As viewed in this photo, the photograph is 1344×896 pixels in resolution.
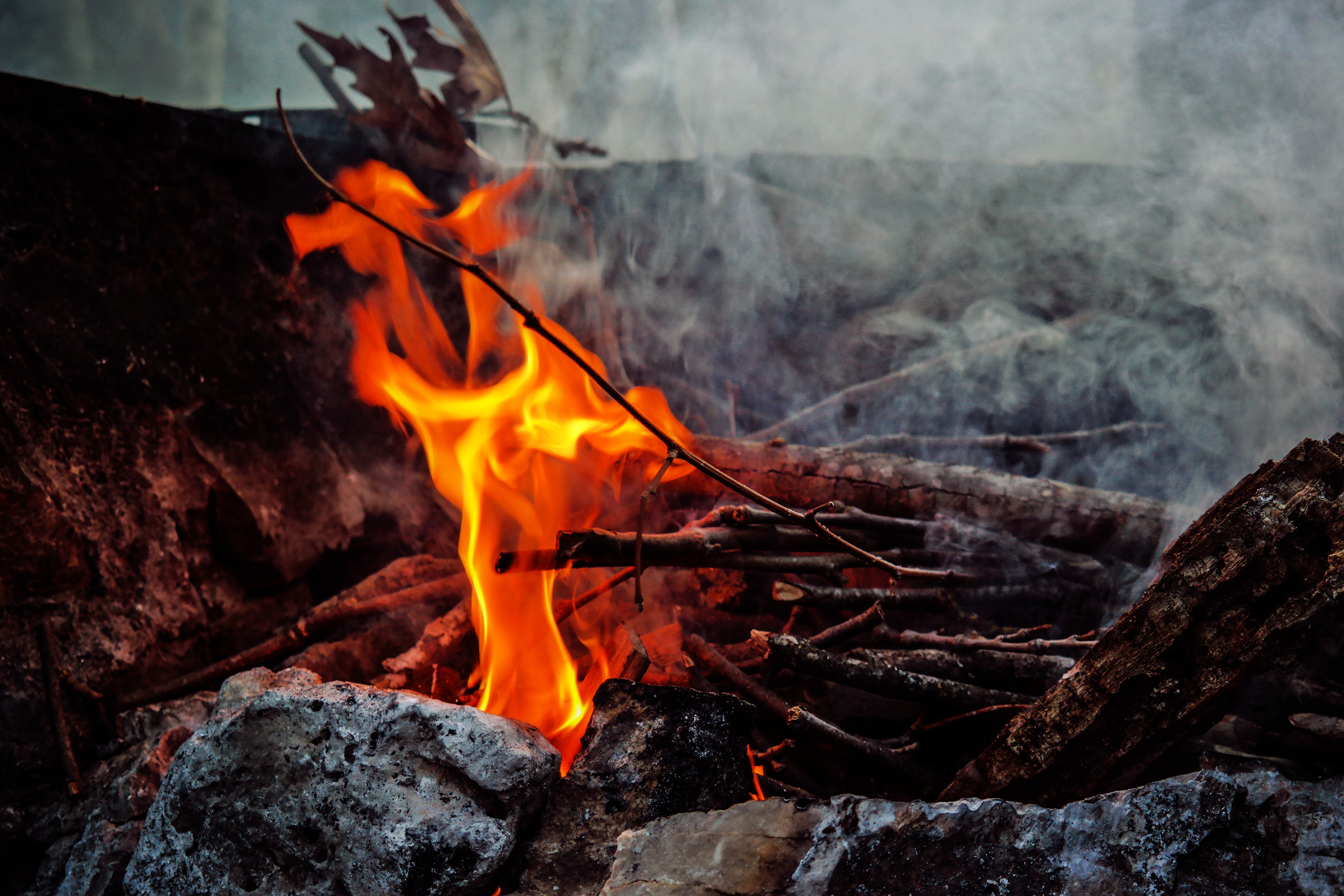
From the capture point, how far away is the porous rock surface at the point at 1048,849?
51.8 inches

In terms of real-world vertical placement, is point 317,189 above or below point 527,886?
above

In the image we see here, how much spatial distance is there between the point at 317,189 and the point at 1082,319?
17.2ft

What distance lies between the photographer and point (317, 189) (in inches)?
156

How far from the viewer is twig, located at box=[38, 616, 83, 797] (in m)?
2.31

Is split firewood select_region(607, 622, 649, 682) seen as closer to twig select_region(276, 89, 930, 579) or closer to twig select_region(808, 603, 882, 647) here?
twig select_region(808, 603, 882, 647)

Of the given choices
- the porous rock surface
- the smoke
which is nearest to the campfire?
the porous rock surface

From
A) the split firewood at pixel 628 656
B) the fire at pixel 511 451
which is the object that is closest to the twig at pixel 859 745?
the split firewood at pixel 628 656

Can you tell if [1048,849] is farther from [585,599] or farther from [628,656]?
[585,599]

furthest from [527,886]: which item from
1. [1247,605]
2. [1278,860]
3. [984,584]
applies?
[984,584]

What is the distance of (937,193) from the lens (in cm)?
562

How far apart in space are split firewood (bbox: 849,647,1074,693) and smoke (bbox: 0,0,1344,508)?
1.82 metres

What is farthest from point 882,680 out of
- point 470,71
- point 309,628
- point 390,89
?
point 470,71

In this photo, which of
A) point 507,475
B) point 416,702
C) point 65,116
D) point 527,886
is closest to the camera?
→ point 527,886

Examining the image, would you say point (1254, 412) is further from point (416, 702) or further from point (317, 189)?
point (317, 189)
